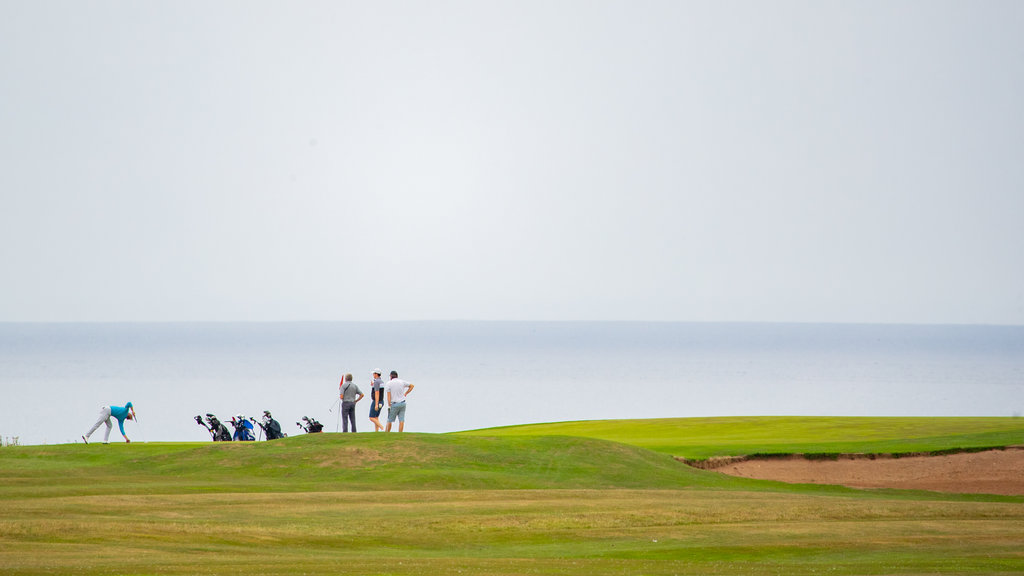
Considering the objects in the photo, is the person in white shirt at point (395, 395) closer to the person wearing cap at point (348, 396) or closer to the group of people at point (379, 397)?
the group of people at point (379, 397)

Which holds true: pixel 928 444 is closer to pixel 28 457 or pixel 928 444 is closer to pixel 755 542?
pixel 755 542

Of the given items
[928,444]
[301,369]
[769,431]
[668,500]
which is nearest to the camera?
[668,500]

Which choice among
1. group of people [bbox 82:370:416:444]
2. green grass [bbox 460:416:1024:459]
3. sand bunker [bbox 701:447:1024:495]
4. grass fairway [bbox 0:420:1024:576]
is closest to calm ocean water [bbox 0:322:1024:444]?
green grass [bbox 460:416:1024:459]

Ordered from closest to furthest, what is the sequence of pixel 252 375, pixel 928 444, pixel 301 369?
pixel 928 444 < pixel 252 375 < pixel 301 369

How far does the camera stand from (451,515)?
73.1 feet

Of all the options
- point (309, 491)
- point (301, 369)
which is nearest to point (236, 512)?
point (309, 491)

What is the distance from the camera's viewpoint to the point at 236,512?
872 inches

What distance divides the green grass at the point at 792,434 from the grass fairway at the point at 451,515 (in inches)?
252

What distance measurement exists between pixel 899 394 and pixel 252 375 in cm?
8986

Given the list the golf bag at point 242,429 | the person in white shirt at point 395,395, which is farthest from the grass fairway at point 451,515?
the golf bag at point 242,429

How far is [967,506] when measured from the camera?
2547cm

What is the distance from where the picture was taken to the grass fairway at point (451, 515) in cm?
1759

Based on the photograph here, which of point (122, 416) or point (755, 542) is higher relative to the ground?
point (122, 416)

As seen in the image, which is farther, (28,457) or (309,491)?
(28,457)
